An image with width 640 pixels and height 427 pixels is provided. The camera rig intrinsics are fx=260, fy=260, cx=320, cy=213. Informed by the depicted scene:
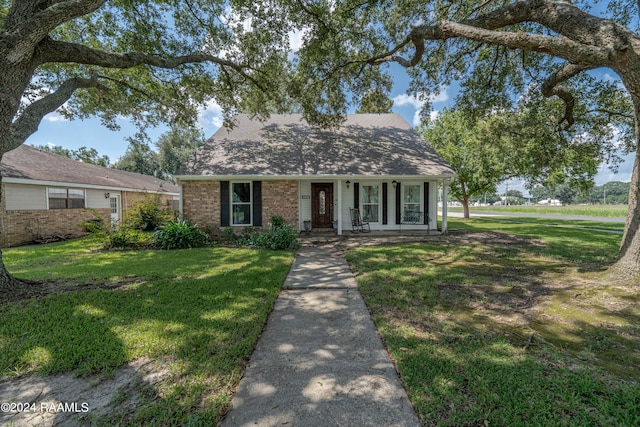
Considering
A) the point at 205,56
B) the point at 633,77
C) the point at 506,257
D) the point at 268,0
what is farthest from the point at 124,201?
the point at 633,77

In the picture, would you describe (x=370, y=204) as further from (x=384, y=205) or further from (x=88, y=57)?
(x=88, y=57)

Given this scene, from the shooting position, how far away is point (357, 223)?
11375mm

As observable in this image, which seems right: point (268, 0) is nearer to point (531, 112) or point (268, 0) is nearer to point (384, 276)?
point (384, 276)

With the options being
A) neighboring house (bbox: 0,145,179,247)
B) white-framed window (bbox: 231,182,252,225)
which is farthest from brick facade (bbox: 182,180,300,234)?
neighboring house (bbox: 0,145,179,247)

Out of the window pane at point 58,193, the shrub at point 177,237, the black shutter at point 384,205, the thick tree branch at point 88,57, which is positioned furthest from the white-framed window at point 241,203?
the window pane at point 58,193

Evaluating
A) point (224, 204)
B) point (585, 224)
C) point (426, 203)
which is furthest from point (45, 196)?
point (585, 224)

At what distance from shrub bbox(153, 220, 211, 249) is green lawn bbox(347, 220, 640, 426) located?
5.92 metres

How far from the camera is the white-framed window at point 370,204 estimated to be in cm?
1176

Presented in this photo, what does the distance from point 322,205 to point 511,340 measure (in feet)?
31.0

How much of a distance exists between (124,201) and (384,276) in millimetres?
17885

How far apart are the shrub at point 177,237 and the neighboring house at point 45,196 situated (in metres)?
2.37

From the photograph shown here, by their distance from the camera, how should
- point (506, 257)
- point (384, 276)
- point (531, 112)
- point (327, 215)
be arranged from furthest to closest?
point (327, 215) → point (531, 112) → point (506, 257) → point (384, 276)

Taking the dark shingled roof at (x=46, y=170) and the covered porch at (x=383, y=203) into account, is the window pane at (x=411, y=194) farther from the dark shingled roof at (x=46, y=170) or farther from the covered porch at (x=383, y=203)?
the dark shingled roof at (x=46, y=170)

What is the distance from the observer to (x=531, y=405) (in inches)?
78.3
